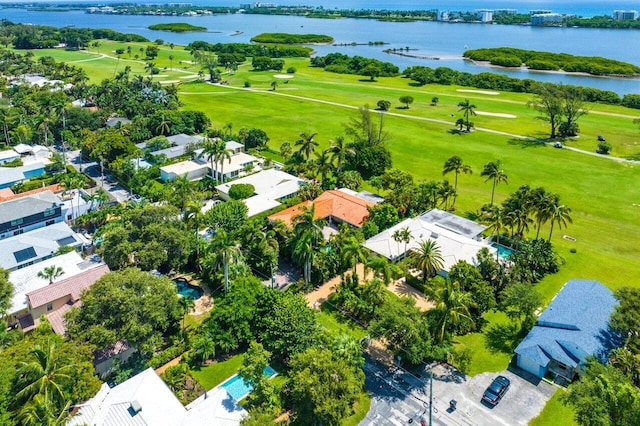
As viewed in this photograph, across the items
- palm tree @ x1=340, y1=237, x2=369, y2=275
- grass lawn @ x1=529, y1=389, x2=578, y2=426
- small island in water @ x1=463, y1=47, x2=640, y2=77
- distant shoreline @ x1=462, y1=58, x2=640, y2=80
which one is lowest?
grass lawn @ x1=529, y1=389, x2=578, y2=426

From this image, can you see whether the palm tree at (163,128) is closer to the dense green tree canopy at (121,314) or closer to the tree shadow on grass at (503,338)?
the dense green tree canopy at (121,314)

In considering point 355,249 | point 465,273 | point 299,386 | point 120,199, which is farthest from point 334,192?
point 299,386

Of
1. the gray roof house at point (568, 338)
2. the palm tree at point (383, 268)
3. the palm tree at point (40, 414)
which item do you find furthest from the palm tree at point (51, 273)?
the gray roof house at point (568, 338)

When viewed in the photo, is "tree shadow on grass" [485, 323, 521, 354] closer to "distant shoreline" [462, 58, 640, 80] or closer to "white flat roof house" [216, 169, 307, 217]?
"white flat roof house" [216, 169, 307, 217]

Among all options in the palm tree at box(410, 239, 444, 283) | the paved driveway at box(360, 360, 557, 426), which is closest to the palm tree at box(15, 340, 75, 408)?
the paved driveway at box(360, 360, 557, 426)

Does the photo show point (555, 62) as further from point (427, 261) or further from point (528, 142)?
point (427, 261)
